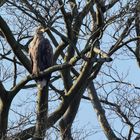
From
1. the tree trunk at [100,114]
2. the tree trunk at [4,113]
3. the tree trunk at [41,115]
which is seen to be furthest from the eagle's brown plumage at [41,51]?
the tree trunk at [100,114]

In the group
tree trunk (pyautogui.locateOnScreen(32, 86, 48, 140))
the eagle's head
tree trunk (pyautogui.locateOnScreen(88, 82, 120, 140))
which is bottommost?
tree trunk (pyautogui.locateOnScreen(32, 86, 48, 140))

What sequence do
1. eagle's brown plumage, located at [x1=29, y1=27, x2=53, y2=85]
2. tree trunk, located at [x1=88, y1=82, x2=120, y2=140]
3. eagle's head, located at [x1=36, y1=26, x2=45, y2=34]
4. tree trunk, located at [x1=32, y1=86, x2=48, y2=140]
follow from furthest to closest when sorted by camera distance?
tree trunk, located at [x1=88, y1=82, x2=120, y2=140] < eagle's brown plumage, located at [x1=29, y1=27, x2=53, y2=85] < eagle's head, located at [x1=36, y1=26, x2=45, y2=34] < tree trunk, located at [x1=32, y1=86, x2=48, y2=140]

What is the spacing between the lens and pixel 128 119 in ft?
42.9

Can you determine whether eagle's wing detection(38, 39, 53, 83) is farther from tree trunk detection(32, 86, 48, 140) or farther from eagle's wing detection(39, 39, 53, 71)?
tree trunk detection(32, 86, 48, 140)

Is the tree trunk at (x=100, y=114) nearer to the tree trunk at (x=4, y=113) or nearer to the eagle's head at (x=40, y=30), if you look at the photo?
the eagle's head at (x=40, y=30)

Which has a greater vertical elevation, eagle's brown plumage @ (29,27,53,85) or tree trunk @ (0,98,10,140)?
eagle's brown plumage @ (29,27,53,85)

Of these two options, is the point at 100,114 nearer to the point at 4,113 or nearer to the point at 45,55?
the point at 45,55

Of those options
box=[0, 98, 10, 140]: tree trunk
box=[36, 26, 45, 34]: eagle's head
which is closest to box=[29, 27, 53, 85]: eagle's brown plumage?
box=[36, 26, 45, 34]: eagle's head

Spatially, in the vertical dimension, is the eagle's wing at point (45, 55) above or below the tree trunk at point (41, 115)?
above

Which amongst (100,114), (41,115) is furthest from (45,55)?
(100,114)

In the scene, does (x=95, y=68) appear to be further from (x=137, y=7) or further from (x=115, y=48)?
(x=137, y=7)

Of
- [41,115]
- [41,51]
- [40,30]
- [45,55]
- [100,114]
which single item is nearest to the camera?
[41,115]

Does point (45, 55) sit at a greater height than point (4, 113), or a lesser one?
greater

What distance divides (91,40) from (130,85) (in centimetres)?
411
